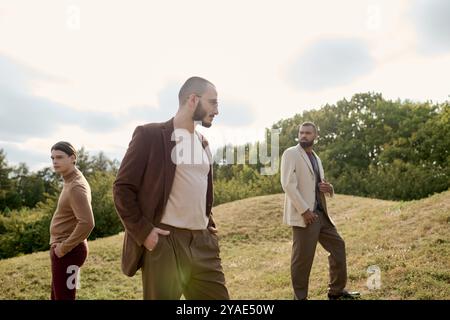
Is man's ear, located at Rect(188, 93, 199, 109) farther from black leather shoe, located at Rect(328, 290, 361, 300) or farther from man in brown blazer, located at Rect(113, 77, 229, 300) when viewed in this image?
black leather shoe, located at Rect(328, 290, 361, 300)

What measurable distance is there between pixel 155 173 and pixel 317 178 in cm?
423

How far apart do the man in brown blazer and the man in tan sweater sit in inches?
58.4

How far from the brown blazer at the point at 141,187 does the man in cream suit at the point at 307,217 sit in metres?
3.70

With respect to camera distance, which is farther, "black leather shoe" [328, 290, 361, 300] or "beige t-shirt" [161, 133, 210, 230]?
"black leather shoe" [328, 290, 361, 300]

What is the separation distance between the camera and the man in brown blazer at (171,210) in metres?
3.79

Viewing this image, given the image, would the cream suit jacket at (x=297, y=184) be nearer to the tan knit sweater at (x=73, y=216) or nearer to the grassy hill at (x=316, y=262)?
the grassy hill at (x=316, y=262)

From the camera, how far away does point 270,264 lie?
48.6 feet

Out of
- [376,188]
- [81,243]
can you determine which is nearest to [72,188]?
[81,243]

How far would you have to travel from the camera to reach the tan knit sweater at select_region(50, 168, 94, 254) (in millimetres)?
5211

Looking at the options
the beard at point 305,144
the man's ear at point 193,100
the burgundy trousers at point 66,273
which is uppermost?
the man's ear at point 193,100

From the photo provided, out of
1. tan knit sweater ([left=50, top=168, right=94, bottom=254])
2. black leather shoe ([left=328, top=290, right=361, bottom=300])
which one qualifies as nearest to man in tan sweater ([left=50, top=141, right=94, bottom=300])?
tan knit sweater ([left=50, top=168, right=94, bottom=254])

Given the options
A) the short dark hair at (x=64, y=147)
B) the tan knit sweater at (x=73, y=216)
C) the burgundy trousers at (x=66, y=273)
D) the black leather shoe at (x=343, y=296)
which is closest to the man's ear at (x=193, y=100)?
the tan knit sweater at (x=73, y=216)

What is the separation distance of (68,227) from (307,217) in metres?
3.56
